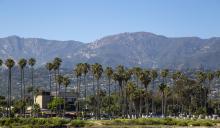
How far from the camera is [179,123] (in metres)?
105

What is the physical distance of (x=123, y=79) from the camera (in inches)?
6275

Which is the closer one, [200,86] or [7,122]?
[7,122]

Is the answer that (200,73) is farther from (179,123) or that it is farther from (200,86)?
(179,123)

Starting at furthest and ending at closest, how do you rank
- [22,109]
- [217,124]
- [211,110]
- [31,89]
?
[31,89], [211,110], [22,109], [217,124]

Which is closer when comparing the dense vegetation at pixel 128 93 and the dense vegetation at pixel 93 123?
the dense vegetation at pixel 93 123

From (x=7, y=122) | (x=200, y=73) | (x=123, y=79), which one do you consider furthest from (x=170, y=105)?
(x=7, y=122)

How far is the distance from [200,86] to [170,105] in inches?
595

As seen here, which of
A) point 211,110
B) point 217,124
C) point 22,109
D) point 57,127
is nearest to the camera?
point 57,127

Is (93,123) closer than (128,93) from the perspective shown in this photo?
Yes

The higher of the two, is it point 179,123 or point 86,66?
point 86,66

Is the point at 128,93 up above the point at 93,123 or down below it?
above

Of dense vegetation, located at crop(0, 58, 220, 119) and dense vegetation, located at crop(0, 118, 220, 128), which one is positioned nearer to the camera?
Answer: dense vegetation, located at crop(0, 118, 220, 128)

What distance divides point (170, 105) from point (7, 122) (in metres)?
101

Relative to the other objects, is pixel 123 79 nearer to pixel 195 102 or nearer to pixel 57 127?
pixel 195 102
